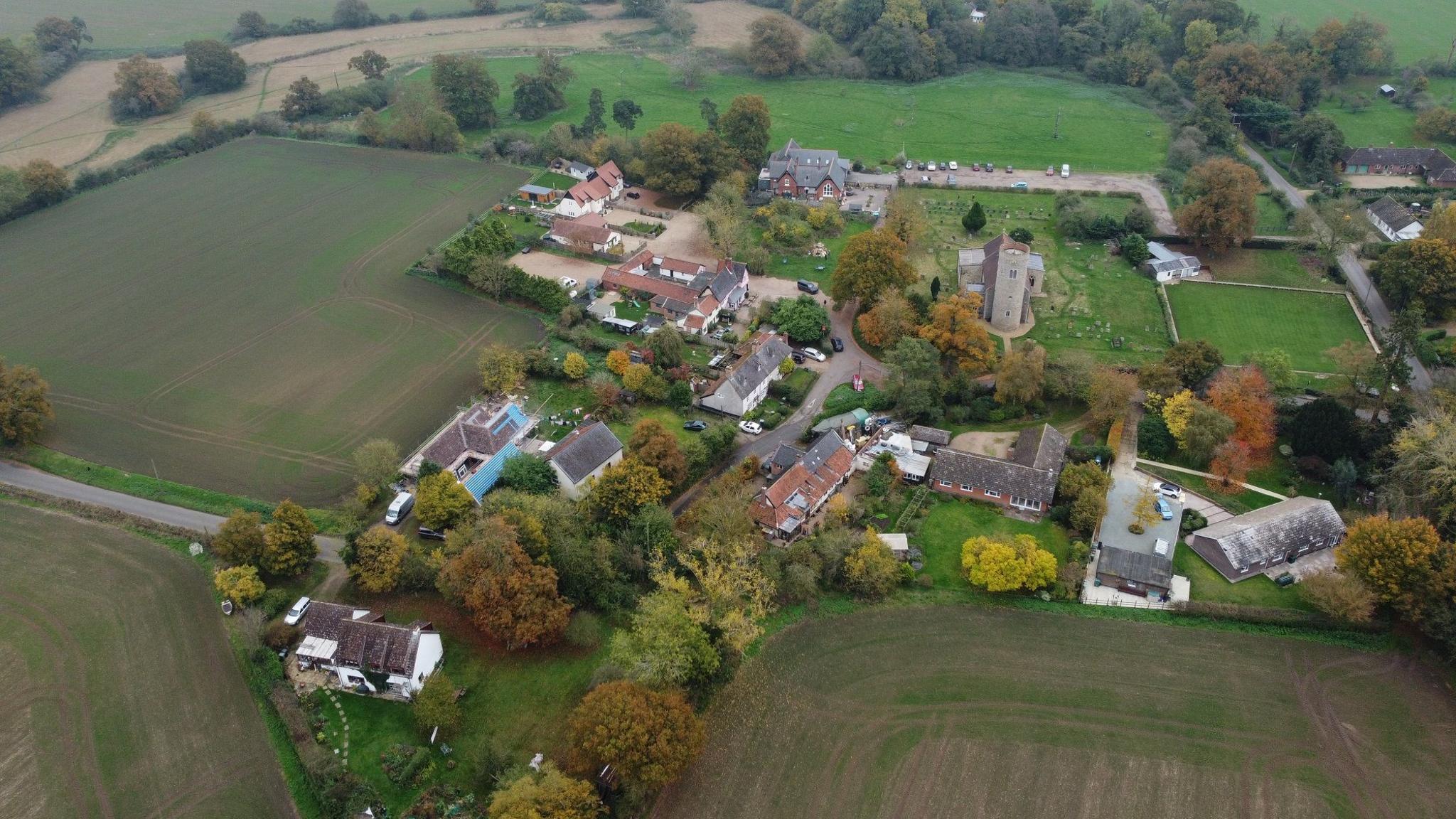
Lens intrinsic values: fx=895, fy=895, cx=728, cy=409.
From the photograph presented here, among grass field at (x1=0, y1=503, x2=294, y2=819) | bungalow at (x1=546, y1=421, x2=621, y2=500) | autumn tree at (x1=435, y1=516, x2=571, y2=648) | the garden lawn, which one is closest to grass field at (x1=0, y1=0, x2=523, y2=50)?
grass field at (x1=0, y1=503, x2=294, y2=819)

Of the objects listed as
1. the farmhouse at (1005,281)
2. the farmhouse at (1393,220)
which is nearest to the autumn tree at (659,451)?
the farmhouse at (1005,281)

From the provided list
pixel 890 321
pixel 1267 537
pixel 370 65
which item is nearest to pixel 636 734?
pixel 1267 537

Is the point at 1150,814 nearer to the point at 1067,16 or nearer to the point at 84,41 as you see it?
the point at 1067,16

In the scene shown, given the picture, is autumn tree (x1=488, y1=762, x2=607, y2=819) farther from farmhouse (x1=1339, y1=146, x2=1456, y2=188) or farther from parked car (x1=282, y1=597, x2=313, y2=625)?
farmhouse (x1=1339, y1=146, x2=1456, y2=188)

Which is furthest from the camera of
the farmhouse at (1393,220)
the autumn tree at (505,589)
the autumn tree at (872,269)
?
the farmhouse at (1393,220)

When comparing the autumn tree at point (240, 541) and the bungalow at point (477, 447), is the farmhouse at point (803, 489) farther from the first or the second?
the autumn tree at point (240, 541)

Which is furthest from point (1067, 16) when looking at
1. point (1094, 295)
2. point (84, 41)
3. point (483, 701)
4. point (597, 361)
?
point (84, 41)
